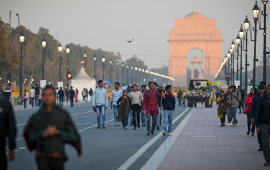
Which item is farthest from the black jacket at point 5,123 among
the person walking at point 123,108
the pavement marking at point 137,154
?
the person walking at point 123,108

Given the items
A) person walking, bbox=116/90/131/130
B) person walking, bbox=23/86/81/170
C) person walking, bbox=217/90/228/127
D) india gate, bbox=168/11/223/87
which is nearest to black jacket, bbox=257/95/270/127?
person walking, bbox=23/86/81/170

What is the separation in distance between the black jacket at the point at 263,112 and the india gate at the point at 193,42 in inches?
4268

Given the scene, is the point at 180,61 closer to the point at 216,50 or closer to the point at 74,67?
the point at 216,50

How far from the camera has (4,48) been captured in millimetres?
45906

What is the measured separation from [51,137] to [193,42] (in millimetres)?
116996

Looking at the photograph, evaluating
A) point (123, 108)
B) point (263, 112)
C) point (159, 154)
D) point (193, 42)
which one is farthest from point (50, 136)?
point (193, 42)

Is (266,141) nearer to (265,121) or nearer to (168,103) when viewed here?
(265,121)

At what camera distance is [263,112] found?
9.38 m

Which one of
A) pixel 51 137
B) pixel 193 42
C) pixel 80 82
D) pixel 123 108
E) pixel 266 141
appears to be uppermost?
pixel 193 42

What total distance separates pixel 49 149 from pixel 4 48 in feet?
139

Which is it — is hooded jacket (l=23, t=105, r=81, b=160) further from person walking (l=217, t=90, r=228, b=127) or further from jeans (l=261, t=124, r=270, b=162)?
person walking (l=217, t=90, r=228, b=127)

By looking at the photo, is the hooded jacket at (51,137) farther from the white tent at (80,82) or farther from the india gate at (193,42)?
the india gate at (193,42)

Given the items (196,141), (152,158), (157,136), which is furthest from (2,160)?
(157,136)

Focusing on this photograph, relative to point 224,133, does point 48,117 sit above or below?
above
